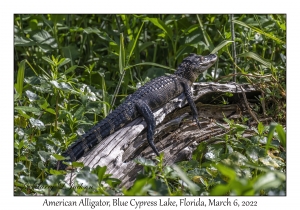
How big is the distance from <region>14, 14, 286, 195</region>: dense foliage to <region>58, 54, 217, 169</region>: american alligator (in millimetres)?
154

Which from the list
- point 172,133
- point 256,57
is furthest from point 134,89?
point 256,57

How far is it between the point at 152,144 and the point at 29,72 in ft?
8.94

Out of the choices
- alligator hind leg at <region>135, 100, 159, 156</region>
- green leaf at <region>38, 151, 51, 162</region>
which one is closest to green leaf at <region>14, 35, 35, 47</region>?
alligator hind leg at <region>135, 100, 159, 156</region>

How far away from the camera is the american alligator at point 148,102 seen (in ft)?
16.5

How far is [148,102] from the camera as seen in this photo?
576 cm

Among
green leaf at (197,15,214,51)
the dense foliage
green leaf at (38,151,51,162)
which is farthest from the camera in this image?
green leaf at (197,15,214,51)

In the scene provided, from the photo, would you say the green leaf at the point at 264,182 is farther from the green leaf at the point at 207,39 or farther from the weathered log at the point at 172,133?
the green leaf at the point at 207,39

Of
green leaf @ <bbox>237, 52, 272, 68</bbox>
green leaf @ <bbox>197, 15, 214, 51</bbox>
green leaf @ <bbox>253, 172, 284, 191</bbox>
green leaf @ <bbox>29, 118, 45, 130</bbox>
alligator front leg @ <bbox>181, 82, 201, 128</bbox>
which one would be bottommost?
green leaf @ <bbox>253, 172, 284, 191</bbox>

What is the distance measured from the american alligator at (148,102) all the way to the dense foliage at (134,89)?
154mm

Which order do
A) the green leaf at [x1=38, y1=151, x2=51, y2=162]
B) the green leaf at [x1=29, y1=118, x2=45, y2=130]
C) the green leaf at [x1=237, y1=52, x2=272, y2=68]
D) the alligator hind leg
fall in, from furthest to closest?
1. the green leaf at [x1=237, y1=52, x2=272, y2=68]
2. the alligator hind leg
3. the green leaf at [x1=29, y1=118, x2=45, y2=130]
4. the green leaf at [x1=38, y1=151, x2=51, y2=162]

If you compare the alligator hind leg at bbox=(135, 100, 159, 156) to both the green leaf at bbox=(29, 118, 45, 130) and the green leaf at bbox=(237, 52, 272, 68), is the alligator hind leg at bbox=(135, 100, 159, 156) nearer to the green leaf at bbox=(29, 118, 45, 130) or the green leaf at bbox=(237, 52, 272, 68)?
the green leaf at bbox=(29, 118, 45, 130)

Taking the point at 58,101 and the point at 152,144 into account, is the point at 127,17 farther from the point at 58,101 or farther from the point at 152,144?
the point at 152,144

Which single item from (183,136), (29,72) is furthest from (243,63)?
(29,72)

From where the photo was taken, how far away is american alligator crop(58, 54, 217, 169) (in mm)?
5016
